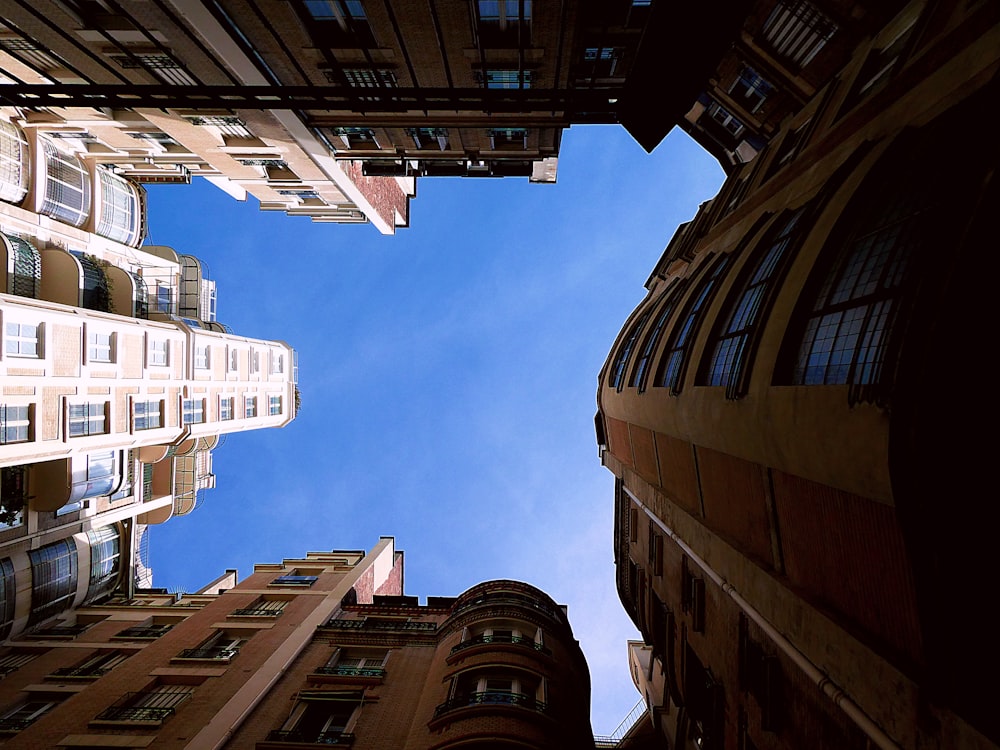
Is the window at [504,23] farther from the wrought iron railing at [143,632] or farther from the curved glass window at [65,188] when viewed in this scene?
the wrought iron railing at [143,632]

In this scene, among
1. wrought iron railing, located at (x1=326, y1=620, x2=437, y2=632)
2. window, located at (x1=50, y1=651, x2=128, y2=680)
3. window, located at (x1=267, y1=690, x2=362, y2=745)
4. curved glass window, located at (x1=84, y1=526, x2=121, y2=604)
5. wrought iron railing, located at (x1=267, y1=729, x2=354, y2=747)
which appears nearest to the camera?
wrought iron railing, located at (x1=267, y1=729, x2=354, y2=747)

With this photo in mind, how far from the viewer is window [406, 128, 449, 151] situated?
24.1m

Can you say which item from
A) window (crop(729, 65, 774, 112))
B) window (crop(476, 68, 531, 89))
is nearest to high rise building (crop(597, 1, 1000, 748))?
window (crop(729, 65, 774, 112))

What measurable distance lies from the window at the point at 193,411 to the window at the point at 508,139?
22212 millimetres

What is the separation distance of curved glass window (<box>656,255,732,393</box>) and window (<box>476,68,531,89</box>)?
976 cm

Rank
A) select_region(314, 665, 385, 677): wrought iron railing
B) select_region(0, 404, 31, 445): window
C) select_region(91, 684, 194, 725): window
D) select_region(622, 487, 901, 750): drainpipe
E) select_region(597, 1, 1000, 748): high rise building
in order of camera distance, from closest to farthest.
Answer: select_region(597, 1, 1000, 748): high rise building, select_region(622, 487, 901, 750): drainpipe, select_region(91, 684, 194, 725): window, select_region(0, 404, 31, 445): window, select_region(314, 665, 385, 677): wrought iron railing

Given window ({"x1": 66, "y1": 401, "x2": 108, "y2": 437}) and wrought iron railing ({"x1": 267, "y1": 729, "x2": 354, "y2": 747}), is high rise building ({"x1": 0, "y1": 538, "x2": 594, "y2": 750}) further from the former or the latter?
window ({"x1": 66, "y1": 401, "x2": 108, "y2": 437})

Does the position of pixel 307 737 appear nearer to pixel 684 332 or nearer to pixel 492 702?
pixel 492 702

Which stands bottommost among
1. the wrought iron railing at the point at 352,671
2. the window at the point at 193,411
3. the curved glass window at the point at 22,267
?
the wrought iron railing at the point at 352,671

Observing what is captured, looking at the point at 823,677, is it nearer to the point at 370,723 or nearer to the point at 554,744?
the point at 554,744

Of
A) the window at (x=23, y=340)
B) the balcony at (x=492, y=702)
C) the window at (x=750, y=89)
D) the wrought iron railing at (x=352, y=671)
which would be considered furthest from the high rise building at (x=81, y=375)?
the window at (x=750, y=89)

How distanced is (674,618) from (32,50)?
1243 inches

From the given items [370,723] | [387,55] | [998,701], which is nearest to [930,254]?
[998,701]

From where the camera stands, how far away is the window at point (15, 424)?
16156 millimetres
